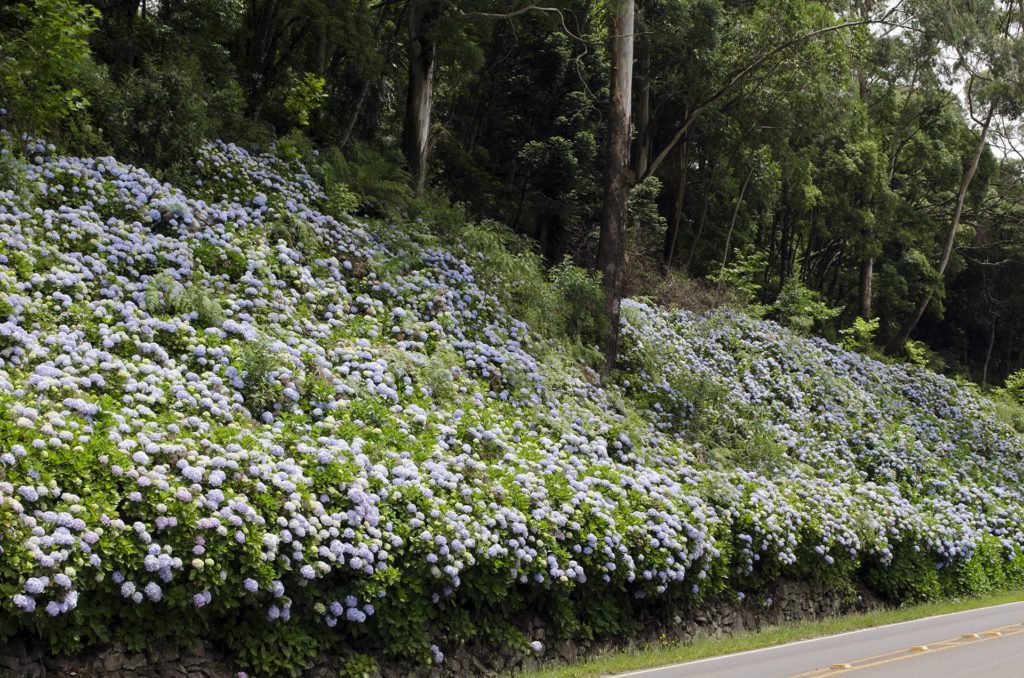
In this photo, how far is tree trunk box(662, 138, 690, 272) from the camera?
26.9 meters

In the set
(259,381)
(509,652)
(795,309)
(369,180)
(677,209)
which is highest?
(677,209)

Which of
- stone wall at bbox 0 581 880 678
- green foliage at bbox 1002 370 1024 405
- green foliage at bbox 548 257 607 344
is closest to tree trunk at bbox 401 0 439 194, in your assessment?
green foliage at bbox 548 257 607 344

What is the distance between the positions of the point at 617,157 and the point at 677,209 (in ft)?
33.4

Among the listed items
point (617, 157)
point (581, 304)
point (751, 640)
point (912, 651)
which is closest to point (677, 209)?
point (617, 157)

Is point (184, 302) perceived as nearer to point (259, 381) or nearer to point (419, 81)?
point (259, 381)

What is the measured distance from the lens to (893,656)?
380 inches

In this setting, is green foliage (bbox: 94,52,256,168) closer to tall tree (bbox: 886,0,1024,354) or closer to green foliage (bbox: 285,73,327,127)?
green foliage (bbox: 285,73,327,127)

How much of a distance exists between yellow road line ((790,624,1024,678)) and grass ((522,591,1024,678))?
1.49 metres

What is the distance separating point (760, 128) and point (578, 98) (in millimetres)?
5127

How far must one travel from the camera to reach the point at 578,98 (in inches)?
939

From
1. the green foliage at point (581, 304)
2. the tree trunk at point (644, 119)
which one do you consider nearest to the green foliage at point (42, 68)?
the green foliage at point (581, 304)

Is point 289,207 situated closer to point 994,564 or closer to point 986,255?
point 994,564

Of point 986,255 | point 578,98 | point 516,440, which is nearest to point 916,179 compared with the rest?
point 986,255

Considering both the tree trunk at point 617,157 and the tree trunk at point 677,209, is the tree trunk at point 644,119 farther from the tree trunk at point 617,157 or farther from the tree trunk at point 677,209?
the tree trunk at point 617,157
